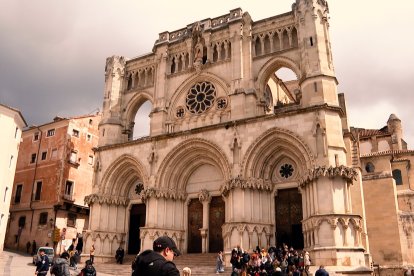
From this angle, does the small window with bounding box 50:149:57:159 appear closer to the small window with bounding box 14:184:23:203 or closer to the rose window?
the small window with bounding box 14:184:23:203

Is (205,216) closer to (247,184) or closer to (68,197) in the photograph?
(247,184)

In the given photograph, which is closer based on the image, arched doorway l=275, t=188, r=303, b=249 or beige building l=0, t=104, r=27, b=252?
arched doorway l=275, t=188, r=303, b=249

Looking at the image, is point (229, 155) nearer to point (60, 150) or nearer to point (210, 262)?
point (210, 262)

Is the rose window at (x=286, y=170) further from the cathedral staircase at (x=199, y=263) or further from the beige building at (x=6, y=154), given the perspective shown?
the beige building at (x=6, y=154)

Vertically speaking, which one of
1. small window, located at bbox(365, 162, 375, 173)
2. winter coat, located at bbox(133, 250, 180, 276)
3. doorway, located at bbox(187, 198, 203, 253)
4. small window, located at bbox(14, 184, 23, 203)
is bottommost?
winter coat, located at bbox(133, 250, 180, 276)

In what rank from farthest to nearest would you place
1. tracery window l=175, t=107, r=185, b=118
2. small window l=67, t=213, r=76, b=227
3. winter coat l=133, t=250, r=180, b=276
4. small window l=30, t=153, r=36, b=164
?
small window l=30, t=153, r=36, b=164 → small window l=67, t=213, r=76, b=227 → tracery window l=175, t=107, r=185, b=118 → winter coat l=133, t=250, r=180, b=276

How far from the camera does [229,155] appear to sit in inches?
945

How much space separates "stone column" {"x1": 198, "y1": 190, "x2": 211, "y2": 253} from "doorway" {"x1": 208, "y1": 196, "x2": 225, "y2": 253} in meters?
0.25

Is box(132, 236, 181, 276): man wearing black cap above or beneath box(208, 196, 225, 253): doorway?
beneath

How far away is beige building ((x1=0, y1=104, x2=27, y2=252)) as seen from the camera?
96.3 feet

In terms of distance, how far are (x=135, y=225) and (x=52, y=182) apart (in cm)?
1127

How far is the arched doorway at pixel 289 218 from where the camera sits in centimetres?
2238

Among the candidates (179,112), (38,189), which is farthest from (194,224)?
(38,189)

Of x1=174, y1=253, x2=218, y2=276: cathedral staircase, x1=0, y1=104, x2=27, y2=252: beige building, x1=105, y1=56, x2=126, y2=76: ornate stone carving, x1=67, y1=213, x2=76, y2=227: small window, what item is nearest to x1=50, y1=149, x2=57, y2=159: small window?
x1=0, y1=104, x2=27, y2=252: beige building
